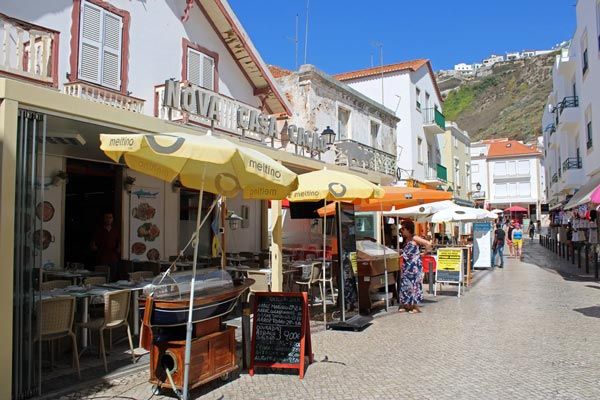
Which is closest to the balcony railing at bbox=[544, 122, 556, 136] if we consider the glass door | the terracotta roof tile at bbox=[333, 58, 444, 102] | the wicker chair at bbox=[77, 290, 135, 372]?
the terracotta roof tile at bbox=[333, 58, 444, 102]

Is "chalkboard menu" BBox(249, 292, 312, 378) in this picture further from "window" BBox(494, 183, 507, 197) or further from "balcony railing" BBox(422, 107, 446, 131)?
"window" BBox(494, 183, 507, 197)

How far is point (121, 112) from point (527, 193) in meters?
66.8

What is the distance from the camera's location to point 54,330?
5.62 meters

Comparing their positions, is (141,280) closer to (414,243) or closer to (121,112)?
(121,112)

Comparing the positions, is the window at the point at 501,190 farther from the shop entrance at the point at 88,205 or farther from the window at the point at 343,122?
the shop entrance at the point at 88,205

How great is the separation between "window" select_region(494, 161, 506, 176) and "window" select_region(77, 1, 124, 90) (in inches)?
2468

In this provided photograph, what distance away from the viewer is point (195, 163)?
538 cm

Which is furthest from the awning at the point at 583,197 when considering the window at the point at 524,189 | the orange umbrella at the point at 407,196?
the window at the point at 524,189

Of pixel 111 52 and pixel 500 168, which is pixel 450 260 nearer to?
pixel 111 52

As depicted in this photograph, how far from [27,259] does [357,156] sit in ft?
49.0

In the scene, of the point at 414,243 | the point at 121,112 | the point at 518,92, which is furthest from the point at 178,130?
the point at 518,92

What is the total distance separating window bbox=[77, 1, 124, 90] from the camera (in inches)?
383

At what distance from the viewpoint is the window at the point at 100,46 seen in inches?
383

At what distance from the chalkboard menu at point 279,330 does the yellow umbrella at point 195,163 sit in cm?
130
